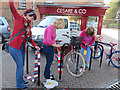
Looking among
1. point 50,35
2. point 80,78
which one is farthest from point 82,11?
point 50,35

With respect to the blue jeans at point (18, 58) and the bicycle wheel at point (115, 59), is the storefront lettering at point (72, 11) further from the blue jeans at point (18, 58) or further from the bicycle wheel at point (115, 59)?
the blue jeans at point (18, 58)

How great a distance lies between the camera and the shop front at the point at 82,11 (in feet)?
40.5

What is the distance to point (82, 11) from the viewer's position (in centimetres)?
1250

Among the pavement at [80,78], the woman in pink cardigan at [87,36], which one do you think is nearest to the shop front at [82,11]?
the pavement at [80,78]

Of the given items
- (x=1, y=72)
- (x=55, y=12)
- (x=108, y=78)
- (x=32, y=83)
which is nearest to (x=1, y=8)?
(x=55, y=12)

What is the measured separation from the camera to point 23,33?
2652 millimetres

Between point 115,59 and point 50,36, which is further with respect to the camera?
point 115,59

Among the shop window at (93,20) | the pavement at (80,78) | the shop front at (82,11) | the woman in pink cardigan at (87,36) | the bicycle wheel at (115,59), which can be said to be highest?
the shop front at (82,11)

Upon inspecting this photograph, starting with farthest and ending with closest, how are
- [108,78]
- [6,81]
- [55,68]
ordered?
1. [55,68]
2. [108,78]
3. [6,81]

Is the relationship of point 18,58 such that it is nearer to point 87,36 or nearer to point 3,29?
point 87,36

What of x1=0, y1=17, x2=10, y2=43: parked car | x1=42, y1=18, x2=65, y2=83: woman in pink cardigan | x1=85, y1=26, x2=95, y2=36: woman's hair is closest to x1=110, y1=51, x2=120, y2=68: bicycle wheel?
x1=85, y1=26, x2=95, y2=36: woman's hair

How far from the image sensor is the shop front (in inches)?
486

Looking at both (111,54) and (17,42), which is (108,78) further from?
(17,42)

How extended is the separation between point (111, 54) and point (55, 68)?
2.26 metres
